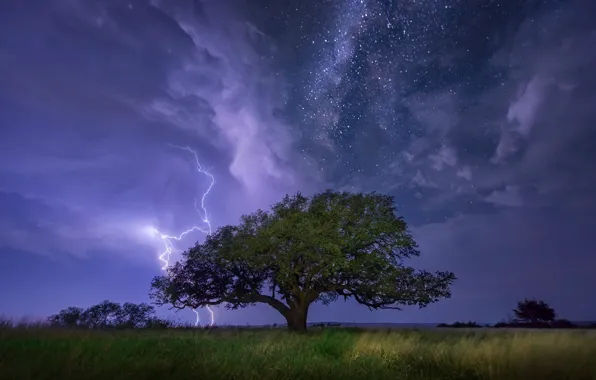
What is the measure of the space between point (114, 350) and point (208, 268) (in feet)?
65.0

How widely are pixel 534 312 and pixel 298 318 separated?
19112mm

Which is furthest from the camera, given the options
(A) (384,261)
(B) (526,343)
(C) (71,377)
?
(A) (384,261)

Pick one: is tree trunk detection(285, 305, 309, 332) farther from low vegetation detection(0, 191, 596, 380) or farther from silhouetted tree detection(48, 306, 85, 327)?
silhouetted tree detection(48, 306, 85, 327)

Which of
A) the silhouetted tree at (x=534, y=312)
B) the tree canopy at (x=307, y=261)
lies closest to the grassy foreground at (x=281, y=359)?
the tree canopy at (x=307, y=261)

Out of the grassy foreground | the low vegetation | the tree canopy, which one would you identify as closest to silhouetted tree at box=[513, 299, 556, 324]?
the low vegetation

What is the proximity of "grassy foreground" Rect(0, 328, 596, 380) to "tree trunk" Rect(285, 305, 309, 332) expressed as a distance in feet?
45.1

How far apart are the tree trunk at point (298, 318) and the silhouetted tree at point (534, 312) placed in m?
18.0

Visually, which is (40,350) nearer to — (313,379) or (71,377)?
(71,377)

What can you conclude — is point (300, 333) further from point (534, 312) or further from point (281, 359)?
point (534, 312)

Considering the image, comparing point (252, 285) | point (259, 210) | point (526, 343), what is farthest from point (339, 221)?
point (526, 343)

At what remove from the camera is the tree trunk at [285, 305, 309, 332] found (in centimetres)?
2627

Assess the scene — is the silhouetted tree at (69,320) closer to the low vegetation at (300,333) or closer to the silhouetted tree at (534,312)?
the low vegetation at (300,333)

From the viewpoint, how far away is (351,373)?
836cm

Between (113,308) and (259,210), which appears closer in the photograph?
(259,210)
